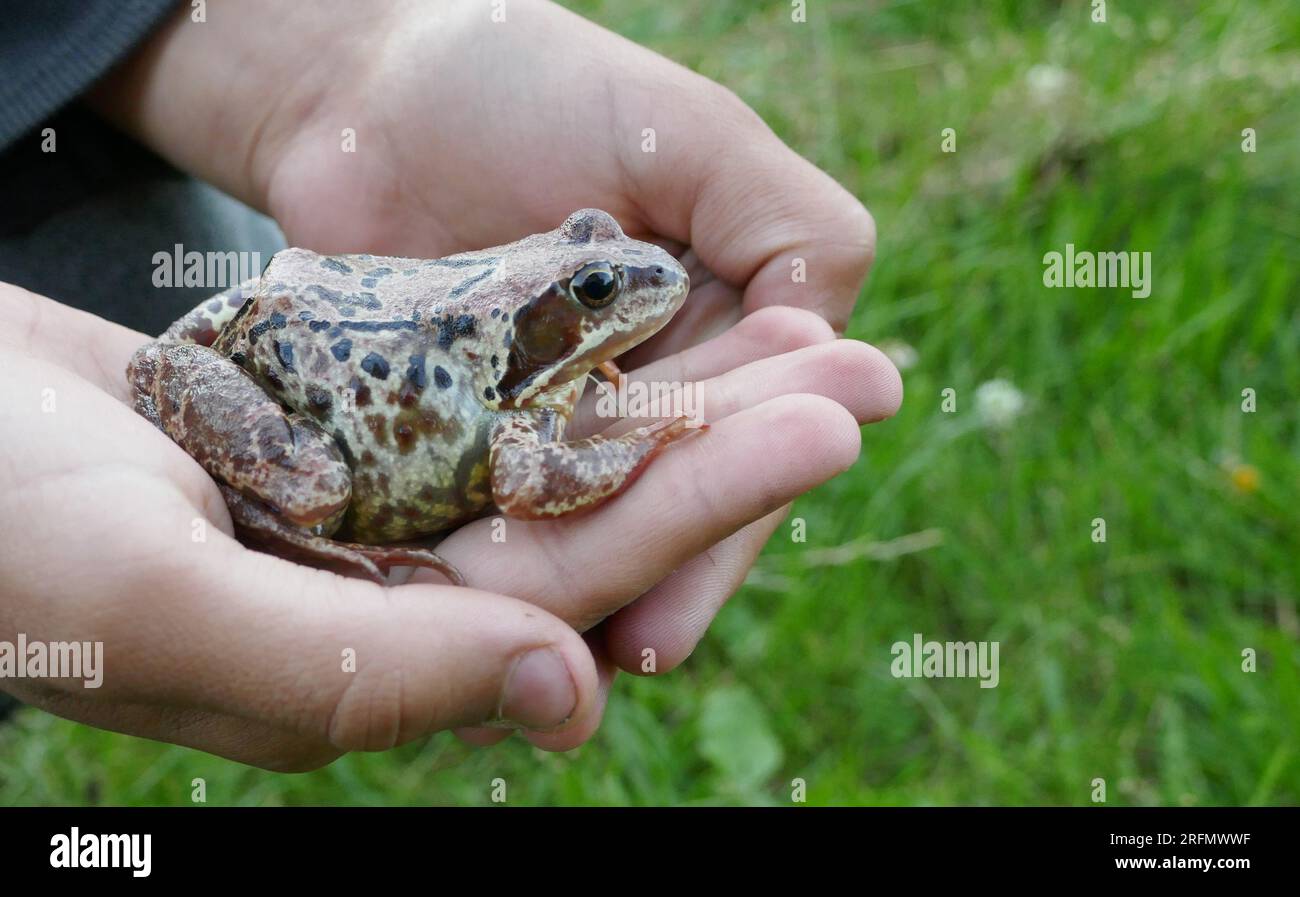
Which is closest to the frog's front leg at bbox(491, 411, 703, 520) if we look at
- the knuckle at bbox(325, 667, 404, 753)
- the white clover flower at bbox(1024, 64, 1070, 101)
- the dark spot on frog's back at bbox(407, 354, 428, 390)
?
the dark spot on frog's back at bbox(407, 354, 428, 390)

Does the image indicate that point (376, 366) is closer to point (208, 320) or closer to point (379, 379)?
point (379, 379)

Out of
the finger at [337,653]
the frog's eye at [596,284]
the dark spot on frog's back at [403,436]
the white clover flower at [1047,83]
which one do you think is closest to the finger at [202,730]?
the finger at [337,653]

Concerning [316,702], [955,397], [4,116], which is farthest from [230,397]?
[955,397]

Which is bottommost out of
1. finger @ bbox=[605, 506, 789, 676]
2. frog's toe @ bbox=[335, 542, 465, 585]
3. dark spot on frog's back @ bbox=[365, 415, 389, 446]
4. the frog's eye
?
finger @ bbox=[605, 506, 789, 676]

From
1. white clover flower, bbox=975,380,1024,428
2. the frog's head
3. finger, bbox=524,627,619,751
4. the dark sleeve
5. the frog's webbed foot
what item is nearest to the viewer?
finger, bbox=524,627,619,751

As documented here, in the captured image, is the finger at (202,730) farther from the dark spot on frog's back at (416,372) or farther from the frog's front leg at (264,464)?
the dark spot on frog's back at (416,372)

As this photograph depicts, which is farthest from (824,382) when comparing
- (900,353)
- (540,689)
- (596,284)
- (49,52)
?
(49,52)

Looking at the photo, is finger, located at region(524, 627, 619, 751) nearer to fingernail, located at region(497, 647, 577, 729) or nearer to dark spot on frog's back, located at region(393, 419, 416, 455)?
fingernail, located at region(497, 647, 577, 729)
